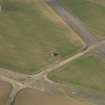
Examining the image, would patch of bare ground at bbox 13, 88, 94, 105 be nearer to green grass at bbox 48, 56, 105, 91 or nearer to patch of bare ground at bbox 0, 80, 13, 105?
patch of bare ground at bbox 0, 80, 13, 105

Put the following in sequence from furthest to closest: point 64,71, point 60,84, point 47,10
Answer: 1. point 47,10
2. point 64,71
3. point 60,84

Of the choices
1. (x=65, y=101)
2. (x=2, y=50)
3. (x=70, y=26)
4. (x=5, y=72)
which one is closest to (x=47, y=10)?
(x=70, y=26)

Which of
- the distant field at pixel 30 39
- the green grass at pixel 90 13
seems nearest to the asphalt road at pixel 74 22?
the green grass at pixel 90 13

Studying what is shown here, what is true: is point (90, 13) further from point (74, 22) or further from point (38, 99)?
point (38, 99)

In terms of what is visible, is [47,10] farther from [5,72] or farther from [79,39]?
[5,72]

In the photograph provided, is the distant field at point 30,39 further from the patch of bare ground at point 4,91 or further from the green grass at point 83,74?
the patch of bare ground at point 4,91

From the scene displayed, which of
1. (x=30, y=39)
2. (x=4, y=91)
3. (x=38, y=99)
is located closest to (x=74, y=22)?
(x=30, y=39)
